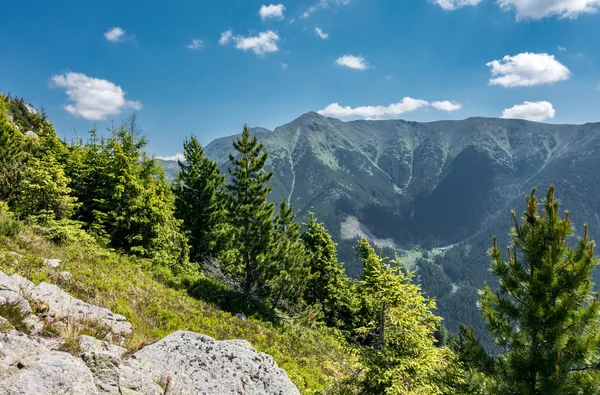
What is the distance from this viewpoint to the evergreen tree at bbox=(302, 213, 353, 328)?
3144cm

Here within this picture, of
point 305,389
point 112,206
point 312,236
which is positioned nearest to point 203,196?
point 112,206

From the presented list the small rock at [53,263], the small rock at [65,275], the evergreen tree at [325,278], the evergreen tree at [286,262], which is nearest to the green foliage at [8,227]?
the small rock at [53,263]

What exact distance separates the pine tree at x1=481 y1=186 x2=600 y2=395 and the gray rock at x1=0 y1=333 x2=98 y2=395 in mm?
9493

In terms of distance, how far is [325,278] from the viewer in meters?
31.9

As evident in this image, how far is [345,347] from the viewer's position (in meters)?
10.9

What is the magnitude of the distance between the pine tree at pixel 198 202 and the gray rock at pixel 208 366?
23003 millimetres

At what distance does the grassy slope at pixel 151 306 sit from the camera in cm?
1122

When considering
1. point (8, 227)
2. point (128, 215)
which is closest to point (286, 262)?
point (128, 215)

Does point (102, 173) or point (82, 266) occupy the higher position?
point (102, 173)

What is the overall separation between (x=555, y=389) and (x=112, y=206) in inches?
965

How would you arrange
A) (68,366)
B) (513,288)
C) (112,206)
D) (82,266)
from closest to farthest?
1. (68,366)
2. (513,288)
3. (82,266)
4. (112,206)

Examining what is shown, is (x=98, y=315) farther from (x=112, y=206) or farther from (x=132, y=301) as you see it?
(x=112, y=206)

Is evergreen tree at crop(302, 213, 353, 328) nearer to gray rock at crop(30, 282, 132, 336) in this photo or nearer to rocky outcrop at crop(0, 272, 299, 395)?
gray rock at crop(30, 282, 132, 336)

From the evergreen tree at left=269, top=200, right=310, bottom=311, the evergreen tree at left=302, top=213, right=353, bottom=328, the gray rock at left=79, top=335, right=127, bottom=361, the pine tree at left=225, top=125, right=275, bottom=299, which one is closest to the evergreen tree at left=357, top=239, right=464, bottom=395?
the gray rock at left=79, top=335, right=127, bottom=361
